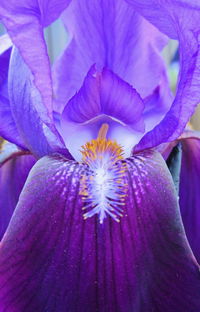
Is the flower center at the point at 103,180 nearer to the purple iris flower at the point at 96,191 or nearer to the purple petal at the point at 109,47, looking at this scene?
the purple iris flower at the point at 96,191

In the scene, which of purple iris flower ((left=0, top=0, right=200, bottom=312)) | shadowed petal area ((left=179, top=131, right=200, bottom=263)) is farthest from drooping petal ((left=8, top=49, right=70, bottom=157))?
shadowed petal area ((left=179, top=131, right=200, bottom=263))

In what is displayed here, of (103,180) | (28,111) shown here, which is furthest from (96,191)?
(28,111)

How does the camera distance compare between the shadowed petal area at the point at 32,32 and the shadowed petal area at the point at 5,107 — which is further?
the shadowed petal area at the point at 5,107

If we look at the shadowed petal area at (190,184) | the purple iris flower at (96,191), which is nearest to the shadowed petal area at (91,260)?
the purple iris flower at (96,191)

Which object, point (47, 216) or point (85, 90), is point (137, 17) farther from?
point (47, 216)

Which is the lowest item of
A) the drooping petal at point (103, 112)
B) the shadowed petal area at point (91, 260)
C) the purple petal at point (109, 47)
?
the shadowed petal area at point (91, 260)

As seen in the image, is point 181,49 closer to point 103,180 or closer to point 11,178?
point 103,180
